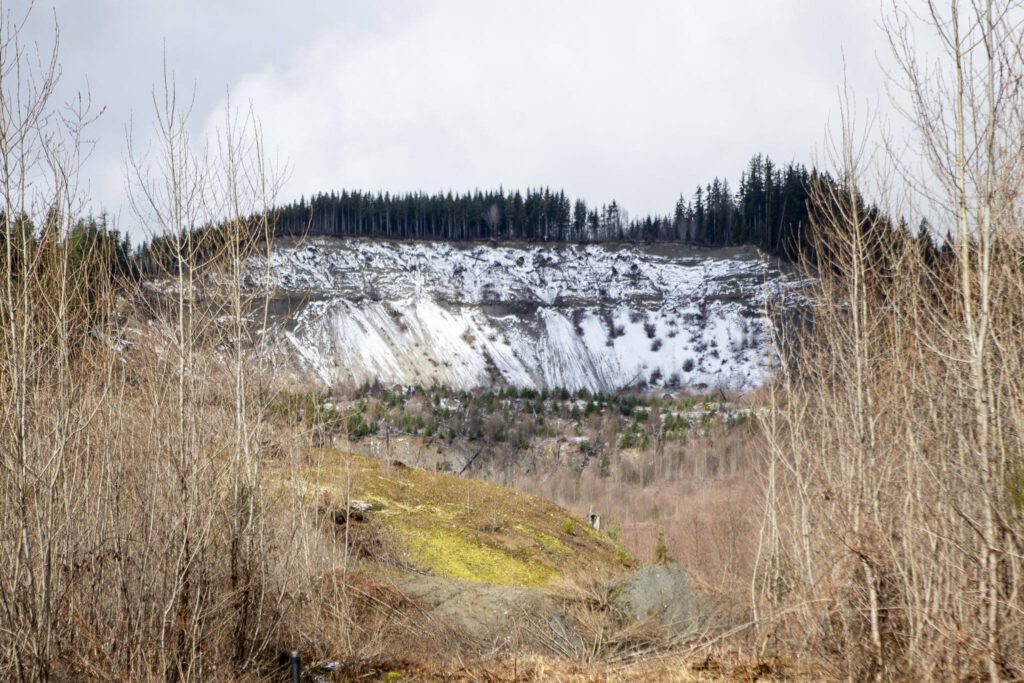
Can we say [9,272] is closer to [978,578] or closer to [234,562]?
[234,562]

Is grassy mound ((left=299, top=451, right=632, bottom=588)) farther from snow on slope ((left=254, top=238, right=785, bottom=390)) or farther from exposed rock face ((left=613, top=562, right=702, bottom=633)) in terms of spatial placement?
snow on slope ((left=254, top=238, right=785, bottom=390))

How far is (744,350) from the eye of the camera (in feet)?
266

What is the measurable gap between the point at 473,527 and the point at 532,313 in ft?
193

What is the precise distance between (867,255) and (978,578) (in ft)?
10.5

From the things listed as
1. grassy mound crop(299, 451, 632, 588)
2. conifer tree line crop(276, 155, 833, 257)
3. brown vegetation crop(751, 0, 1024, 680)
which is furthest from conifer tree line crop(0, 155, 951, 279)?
brown vegetation crop(751, 0, 1024, 680)

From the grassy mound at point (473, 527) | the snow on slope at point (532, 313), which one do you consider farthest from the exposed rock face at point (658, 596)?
the snow on slope at point (532, 313)

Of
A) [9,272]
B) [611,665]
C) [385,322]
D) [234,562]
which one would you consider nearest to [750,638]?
[611,665]

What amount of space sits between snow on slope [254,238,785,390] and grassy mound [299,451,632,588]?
41959 millimetres

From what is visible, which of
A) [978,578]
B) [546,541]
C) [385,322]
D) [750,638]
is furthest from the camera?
[385,322]

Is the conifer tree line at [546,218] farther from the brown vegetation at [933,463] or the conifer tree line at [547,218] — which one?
the brown vegetation at [933,463]

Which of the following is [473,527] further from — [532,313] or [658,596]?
[532,313]

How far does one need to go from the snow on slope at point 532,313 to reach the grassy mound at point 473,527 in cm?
4196

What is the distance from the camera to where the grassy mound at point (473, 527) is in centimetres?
2484

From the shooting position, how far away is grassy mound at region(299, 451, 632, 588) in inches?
978
